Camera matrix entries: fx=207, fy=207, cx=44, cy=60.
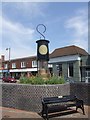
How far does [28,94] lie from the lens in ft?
31.3

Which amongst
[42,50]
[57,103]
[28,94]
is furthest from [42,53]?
[57,103]

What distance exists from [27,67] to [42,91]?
4139cm

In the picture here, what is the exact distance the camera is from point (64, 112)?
898 cm

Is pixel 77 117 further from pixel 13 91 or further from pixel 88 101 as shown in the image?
pixel 13 91

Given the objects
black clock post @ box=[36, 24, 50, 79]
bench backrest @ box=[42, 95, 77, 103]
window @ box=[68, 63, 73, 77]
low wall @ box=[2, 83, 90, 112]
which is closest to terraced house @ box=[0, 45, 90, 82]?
window @ box=[68, 63, 73, 77]

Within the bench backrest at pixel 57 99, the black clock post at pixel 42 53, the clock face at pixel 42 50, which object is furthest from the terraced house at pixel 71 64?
the bench backrest at pixel 57 99

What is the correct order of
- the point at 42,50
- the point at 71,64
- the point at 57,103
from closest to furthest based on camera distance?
the point at 57,103 → the point at 42,50 → the point at 71,64

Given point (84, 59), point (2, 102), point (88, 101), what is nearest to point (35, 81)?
point (2, 102)

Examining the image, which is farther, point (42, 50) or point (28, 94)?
point (42, 50)

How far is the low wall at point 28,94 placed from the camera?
9.39m

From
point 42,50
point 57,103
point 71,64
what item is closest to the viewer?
point 57,103

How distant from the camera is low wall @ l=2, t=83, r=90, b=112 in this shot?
9391mm

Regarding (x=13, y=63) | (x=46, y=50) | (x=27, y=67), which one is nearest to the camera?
(x=46, y=50)

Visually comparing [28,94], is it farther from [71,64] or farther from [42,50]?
[71,64]
